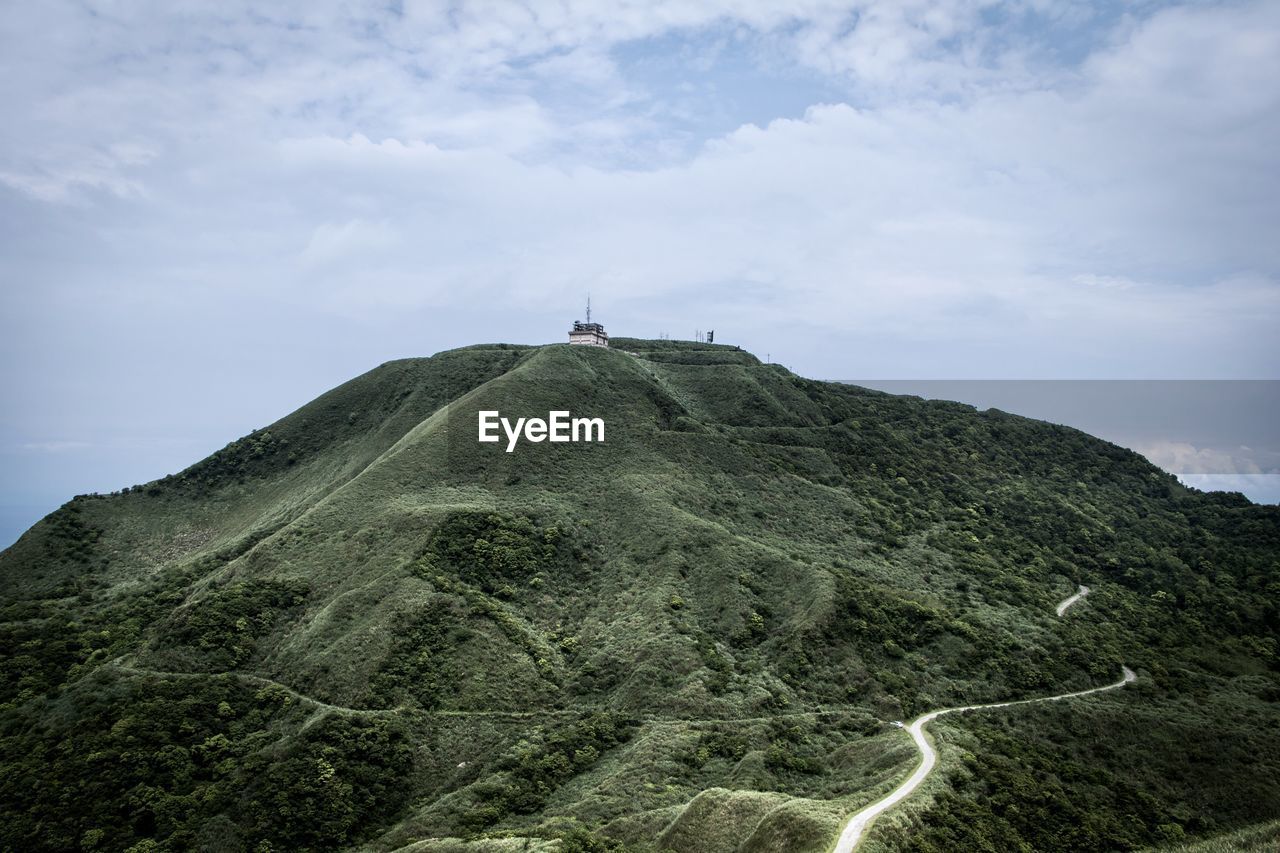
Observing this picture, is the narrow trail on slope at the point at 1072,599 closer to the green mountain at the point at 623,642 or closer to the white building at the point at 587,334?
the green mountain at the point at 623,642

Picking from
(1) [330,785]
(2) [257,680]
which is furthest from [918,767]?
(2) [257,680]

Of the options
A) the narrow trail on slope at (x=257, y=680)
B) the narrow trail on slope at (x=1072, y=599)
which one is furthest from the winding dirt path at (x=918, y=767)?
the narrow trail on slope at (x=257, y=680)

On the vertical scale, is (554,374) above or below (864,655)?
above

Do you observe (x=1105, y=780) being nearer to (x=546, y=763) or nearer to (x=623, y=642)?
(x=623, y=642)

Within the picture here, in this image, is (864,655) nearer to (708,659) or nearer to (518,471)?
(708,659)

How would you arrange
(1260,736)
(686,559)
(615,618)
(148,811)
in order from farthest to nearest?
(686,559) → (615,618) → (1260,736) → (148,811)

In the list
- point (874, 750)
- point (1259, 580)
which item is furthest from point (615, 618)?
point (1259, 580)

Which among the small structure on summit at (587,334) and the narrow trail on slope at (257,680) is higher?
the small structure on summit at (587,334)
